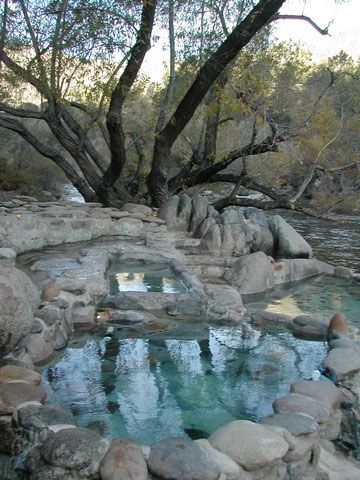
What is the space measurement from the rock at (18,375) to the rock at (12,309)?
171 mm

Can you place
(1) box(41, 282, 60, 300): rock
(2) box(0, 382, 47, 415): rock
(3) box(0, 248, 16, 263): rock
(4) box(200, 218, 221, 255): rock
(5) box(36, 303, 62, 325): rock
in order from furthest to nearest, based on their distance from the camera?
(4) box(200, 218, 221, 255): rock → (3) box(0, 248, 16, 263): rock → (1) box(41, 282, 60, 300): rock → (5) box(36, 303, 62, 325): rock → (2) box(0, 382, 47, 415): rock

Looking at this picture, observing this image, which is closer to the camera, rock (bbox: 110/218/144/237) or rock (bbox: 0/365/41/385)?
rock (bbox: 0/365/41/385)

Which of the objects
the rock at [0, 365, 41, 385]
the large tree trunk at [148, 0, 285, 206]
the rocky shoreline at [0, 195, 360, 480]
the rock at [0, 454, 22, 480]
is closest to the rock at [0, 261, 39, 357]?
the rocky shoreline at [0, 195, 360, 480]

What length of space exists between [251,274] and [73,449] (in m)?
5.12

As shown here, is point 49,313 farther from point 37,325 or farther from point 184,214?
point 184,214

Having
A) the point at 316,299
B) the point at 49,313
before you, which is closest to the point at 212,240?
the point at 316,299

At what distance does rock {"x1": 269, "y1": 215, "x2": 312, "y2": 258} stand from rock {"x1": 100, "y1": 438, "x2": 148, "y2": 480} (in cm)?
691

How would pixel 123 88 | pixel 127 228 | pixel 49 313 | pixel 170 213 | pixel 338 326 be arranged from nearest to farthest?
pixel 49 313 → pixel 338 326 → pixel 127 228 → pixel 123 88 → pixel 170 213

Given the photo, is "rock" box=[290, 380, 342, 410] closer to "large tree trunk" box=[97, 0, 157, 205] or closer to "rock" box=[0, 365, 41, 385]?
"rock" box=[0, 365, 41, 385]

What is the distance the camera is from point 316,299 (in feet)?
24.1

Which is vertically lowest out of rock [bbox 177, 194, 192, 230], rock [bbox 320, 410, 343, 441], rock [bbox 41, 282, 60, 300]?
rock [bbox 320, 410, 343, 441]

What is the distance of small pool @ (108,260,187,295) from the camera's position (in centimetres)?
618

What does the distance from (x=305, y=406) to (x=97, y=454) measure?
1513mm

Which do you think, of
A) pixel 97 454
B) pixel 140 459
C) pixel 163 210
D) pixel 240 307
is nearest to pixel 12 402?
pixel 97 454
